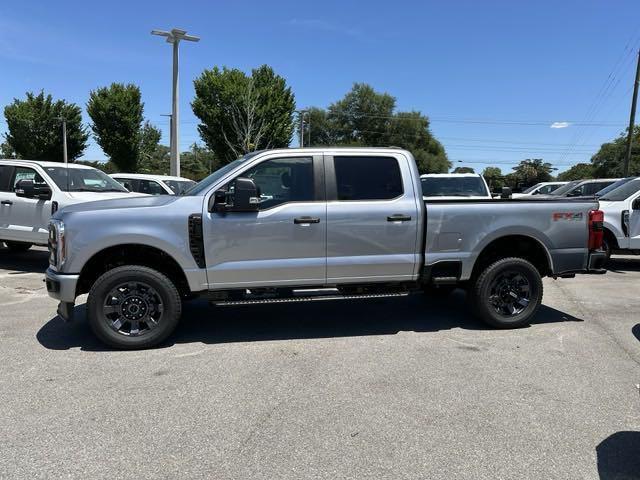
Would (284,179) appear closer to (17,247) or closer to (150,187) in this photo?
(17,247)

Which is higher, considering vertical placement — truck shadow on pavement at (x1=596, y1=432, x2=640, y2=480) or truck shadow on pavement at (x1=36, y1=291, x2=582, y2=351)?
truck shadow on pavement at (x1=36, y1=291, x2=582, y2=351)

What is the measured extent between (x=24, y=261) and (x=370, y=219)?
8611mm

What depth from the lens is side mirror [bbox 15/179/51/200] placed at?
905cm

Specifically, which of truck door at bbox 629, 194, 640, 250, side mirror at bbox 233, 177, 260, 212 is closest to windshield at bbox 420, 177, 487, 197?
truck door at bbox 629, 194, 640, 250

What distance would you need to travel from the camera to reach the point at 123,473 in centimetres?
298

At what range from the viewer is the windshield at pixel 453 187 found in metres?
11.3

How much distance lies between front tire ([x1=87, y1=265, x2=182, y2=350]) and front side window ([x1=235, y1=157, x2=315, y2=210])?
1.37 metres

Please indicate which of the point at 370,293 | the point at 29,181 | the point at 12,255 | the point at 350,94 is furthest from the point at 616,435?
the point at 350,94

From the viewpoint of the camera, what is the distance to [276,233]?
5.21m

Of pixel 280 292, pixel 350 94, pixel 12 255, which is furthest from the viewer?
pixel 350 94

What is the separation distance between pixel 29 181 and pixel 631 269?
39.3 ft

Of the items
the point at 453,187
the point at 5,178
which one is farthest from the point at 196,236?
the point at 453,187

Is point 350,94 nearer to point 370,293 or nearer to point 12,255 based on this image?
point 12,255

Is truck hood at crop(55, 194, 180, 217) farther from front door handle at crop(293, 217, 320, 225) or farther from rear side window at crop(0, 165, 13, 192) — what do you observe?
rear side window at crop(0, 165, 13, 192)
